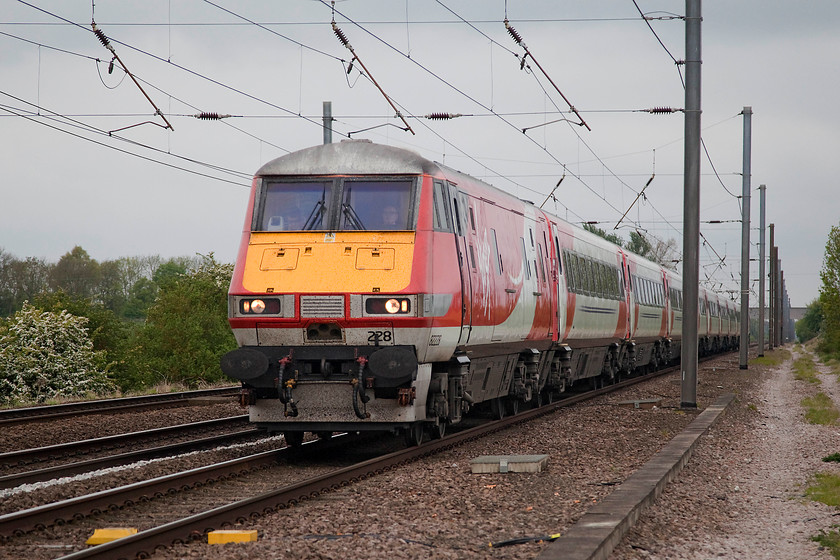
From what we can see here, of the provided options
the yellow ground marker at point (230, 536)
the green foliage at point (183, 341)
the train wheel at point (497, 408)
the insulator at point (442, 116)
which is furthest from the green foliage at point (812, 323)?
the yellow ground marker at point (230, 536)

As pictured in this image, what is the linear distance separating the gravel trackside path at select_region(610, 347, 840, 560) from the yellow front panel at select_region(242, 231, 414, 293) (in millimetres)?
3685

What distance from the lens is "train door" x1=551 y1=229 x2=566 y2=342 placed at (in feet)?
59.7

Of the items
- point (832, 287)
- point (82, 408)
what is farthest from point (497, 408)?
point (832, 287)

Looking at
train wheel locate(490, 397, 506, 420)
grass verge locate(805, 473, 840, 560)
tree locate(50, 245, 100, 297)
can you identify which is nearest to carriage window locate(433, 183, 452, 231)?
grass verge locate(805, 473, 840, 560)

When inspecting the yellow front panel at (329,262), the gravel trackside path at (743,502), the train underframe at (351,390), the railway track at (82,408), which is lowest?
the railway track at (82,408)

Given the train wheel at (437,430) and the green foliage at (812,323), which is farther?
the green foliage at (812,323)

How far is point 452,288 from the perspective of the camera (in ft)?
38.8

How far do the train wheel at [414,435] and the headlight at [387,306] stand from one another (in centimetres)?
186

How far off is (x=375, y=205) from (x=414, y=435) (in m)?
2.84

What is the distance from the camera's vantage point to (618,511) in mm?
7566

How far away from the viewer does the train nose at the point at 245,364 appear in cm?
1102

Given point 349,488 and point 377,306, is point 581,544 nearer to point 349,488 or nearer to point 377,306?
point 349,488

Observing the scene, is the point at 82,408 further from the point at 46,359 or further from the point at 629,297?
the point at 629,297

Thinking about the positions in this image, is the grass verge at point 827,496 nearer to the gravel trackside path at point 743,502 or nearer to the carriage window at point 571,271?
the gravel trackside path at point 743,502
